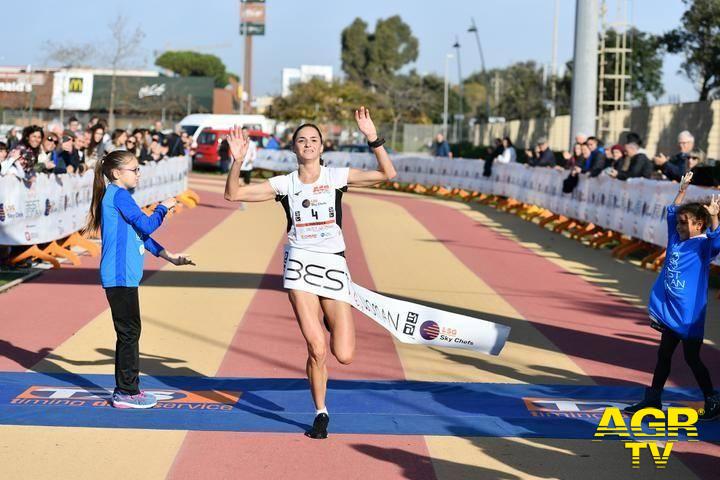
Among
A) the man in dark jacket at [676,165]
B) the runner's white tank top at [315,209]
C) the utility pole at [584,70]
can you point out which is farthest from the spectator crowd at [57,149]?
the utility pole at [584,70]

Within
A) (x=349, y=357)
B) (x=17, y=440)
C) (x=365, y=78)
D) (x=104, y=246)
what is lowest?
(x=17, y=440)

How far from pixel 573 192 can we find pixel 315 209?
53.8 ft

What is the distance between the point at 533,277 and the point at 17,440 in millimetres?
9989

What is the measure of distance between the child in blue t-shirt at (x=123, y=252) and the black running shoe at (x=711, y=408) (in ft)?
11.8

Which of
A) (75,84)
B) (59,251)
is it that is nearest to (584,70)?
(59,251)

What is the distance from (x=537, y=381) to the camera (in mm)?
9023

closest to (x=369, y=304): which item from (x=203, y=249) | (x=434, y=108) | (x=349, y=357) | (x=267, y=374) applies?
(x=349, y=357)

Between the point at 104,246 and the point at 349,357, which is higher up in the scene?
the point at 104,246

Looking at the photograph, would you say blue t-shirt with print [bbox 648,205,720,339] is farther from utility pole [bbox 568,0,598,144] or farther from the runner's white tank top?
utility pole [bbox 568,0,598,144]

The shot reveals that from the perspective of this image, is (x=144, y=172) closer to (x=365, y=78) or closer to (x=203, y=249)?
(x=203, y=249)

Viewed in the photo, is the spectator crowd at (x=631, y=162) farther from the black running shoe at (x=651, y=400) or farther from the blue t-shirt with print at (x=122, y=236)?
the blue t-shirt with print at (x=122, y=236)

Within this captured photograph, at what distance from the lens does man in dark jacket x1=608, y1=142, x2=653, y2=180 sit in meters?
19.2

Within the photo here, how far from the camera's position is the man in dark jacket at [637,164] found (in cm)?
1917

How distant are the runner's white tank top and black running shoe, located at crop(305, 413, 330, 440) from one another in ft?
3.26
